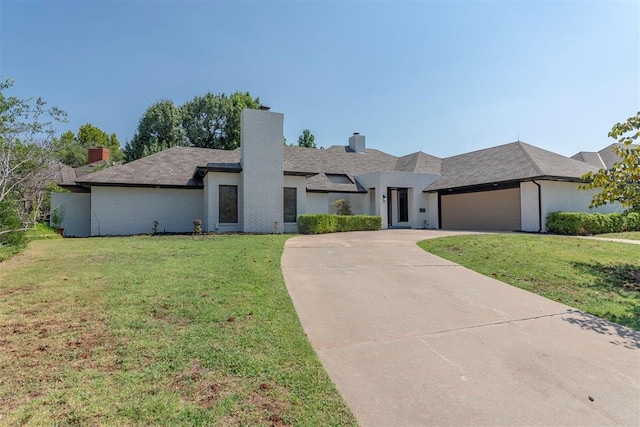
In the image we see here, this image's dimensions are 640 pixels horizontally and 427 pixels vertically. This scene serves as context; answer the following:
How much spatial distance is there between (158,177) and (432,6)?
14314mm

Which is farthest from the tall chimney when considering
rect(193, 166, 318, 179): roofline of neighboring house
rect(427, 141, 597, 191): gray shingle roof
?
rect(193, 166, 318, 179): roofline of neighboring house

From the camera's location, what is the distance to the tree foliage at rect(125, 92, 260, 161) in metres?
30.8

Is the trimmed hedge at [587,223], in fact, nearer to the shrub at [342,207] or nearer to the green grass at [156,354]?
the shrub at [342,207]

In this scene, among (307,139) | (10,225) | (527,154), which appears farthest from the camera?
(307,139)

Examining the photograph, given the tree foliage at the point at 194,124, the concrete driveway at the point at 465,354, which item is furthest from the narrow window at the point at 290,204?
the tree foliage at the point at 194,124

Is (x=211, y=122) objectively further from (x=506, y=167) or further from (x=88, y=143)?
(x=506, y=167)

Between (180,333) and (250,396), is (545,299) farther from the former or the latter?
(180,333)

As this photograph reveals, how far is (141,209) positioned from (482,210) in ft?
63.9

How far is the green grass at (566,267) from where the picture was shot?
5.43 meters

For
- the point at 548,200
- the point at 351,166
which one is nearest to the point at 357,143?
the point at 351,166

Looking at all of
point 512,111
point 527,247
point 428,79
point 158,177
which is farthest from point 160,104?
point 527,247

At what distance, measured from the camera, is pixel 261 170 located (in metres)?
15.8

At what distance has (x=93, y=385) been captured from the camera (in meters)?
2.55

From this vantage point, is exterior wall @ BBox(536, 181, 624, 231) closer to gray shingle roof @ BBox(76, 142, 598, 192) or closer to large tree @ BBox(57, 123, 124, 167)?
gray shingle roof @ BBox(76, 142, 598, 192)
